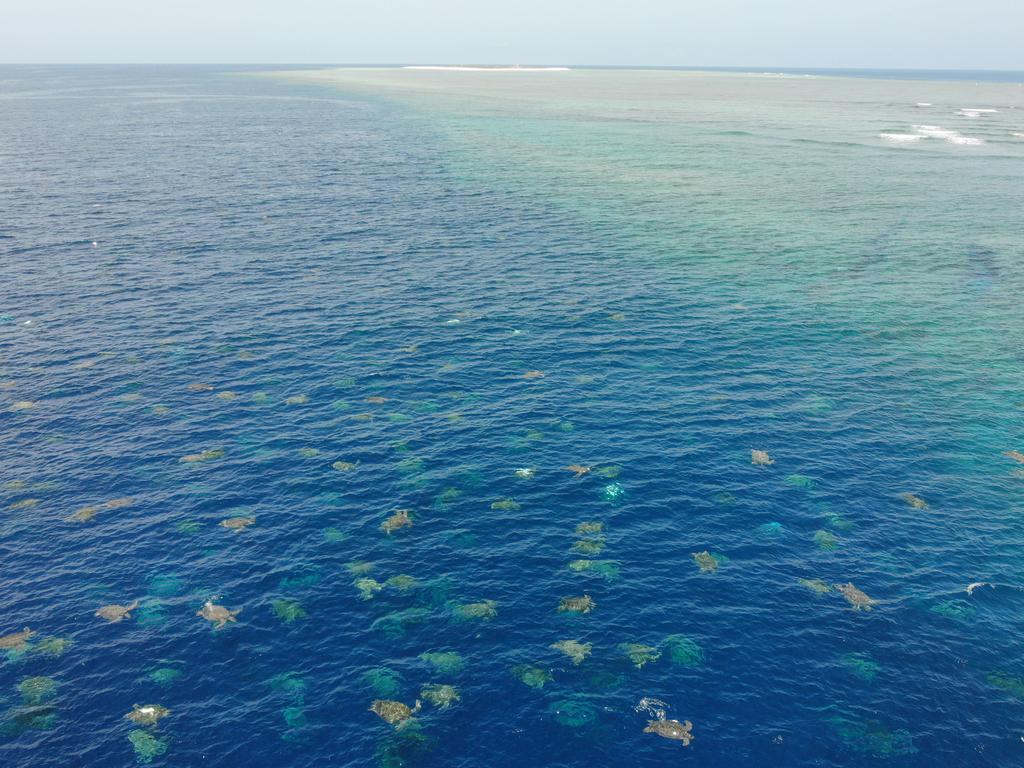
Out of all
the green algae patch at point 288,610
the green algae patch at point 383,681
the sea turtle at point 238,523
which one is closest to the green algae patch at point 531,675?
the green algae patch at point 383,681

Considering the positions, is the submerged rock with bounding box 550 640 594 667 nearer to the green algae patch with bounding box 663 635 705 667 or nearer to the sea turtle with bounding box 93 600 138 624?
the green algae patch with bounding box 663 635 705 667

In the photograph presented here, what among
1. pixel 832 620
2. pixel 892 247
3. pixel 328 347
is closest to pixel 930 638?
pixel 832 620

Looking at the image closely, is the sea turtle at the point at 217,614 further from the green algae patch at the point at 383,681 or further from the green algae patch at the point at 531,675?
the green algae patch at the point at 531,675

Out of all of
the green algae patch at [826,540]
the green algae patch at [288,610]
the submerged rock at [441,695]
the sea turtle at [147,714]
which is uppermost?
the green algae patch at [826,540]

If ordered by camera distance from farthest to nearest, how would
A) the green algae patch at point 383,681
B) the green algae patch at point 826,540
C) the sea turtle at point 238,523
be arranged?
the sea turtle at point 238,523 < the green algae patch at point 826,540 < the green algae patch at point 383,681

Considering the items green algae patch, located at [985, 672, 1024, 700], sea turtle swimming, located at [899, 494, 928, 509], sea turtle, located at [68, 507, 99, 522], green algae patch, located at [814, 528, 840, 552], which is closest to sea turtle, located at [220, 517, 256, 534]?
sea turtle, located at [68, 507, 99, 522]

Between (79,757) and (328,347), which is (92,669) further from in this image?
(328,347)
